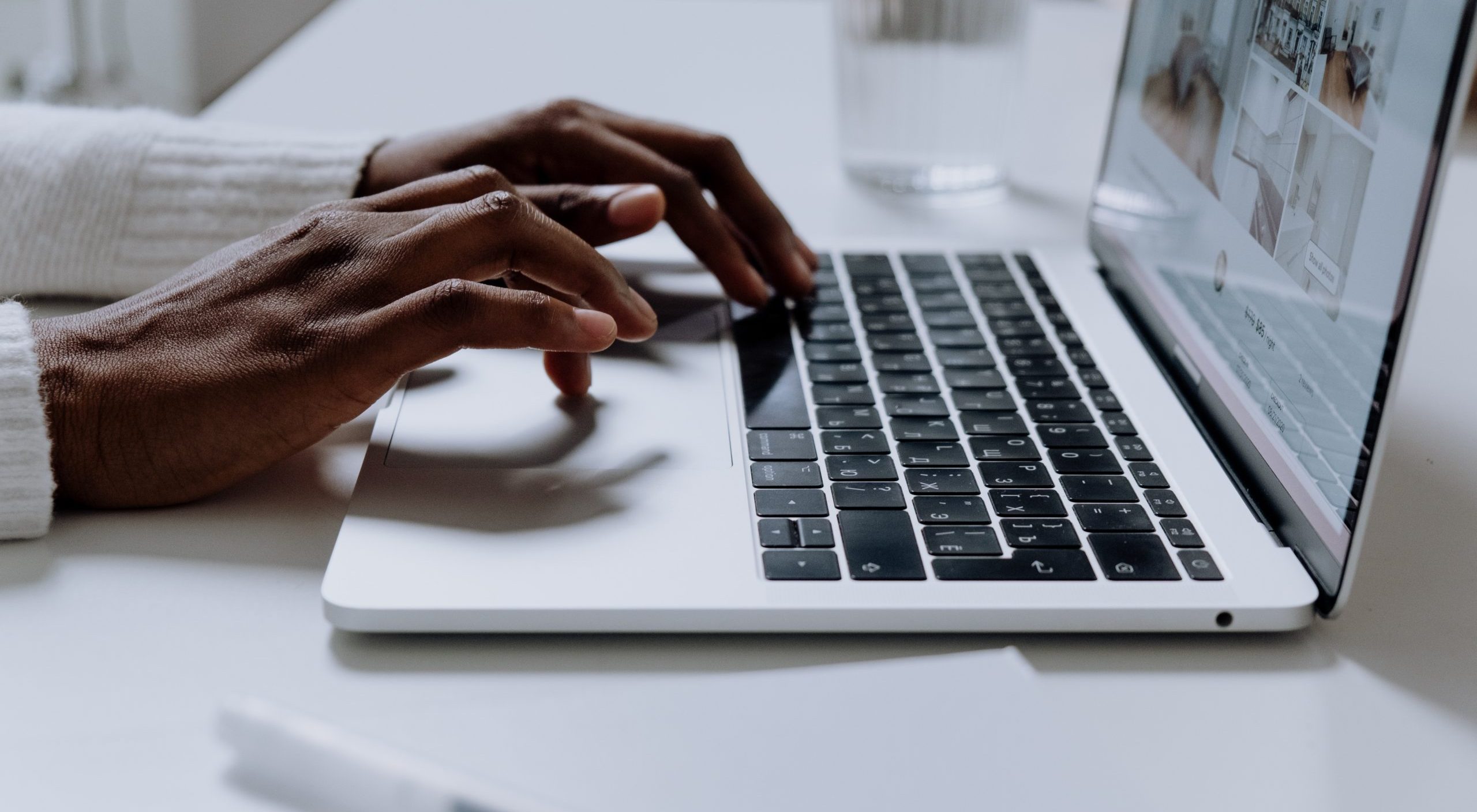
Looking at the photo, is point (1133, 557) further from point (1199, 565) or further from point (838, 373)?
point (838, 373)

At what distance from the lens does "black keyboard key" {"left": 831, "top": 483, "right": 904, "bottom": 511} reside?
0.48m

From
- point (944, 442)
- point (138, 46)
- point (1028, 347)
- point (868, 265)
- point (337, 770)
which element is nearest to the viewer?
point (337, 770)

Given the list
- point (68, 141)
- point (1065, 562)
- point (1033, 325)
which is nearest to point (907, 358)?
point (1033, 325)

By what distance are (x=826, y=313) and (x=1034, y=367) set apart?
13 centimetres

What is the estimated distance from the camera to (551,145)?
75cm

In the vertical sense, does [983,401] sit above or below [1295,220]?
below

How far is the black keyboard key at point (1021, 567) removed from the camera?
44 cm

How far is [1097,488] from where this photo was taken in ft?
1.64

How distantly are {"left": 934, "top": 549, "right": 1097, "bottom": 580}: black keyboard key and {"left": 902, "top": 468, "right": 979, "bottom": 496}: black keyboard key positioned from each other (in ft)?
0.17

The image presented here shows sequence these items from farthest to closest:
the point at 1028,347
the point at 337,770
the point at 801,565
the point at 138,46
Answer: the point at 138,46, the point at 1028,347, the point at 801,565, the point at 337,770

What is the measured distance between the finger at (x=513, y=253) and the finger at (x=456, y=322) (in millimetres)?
29

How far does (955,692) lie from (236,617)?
0.83 ft

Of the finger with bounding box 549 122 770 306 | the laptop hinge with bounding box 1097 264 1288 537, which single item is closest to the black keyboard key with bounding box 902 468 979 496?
the laptop hinge with bounding box 1097 264 1288 537

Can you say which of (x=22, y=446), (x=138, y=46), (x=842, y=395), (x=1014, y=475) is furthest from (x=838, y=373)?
(x=138, y=46)
